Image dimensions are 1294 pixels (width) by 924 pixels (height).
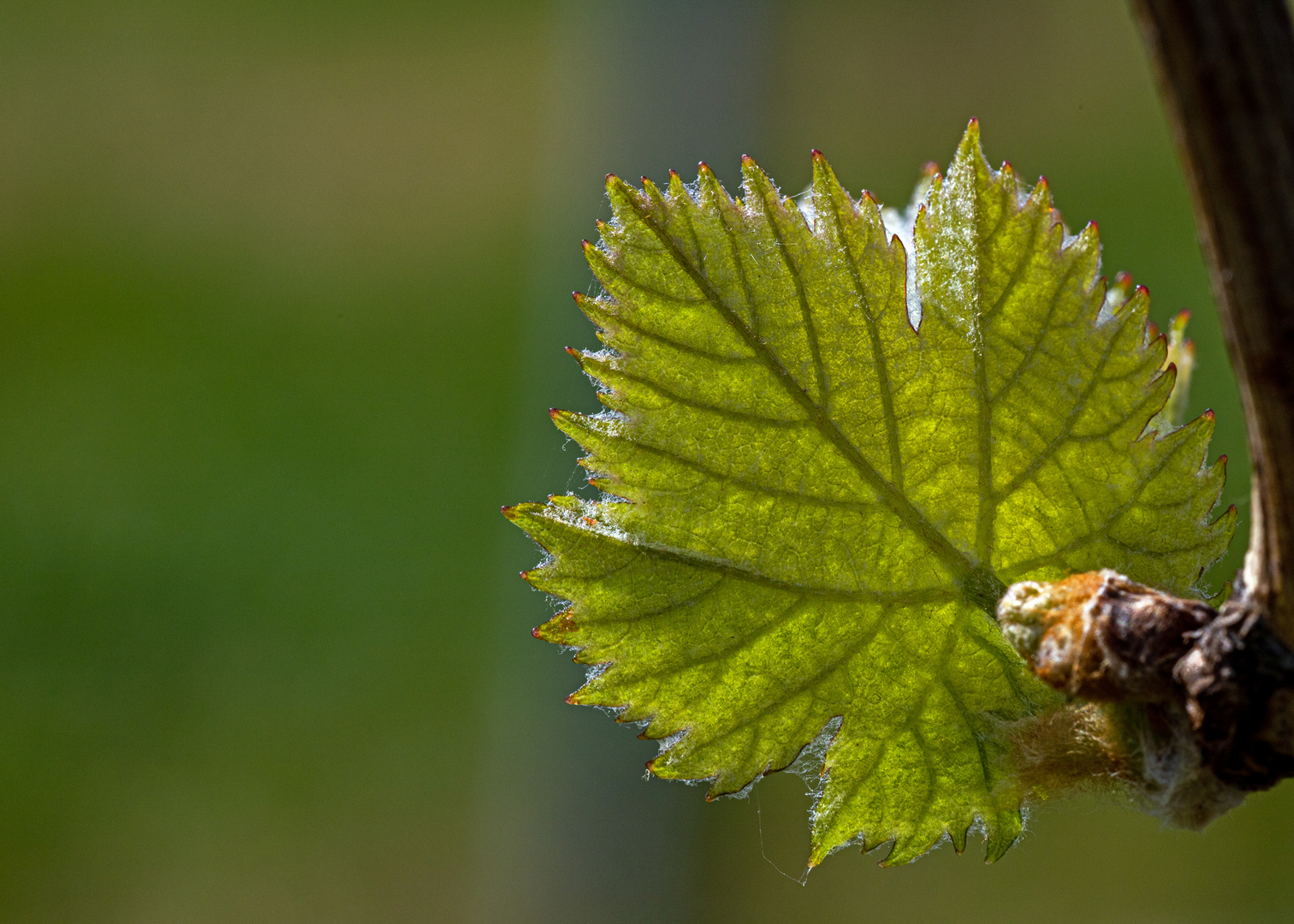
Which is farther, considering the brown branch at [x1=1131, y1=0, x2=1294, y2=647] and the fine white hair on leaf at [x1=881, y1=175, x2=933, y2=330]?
the fine white hair on leaf at [x1=881, y1=175, x2=933, y2=330]

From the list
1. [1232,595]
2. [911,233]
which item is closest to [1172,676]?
[1232,595]

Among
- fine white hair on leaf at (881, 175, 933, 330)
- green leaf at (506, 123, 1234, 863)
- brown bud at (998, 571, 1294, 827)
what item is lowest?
brown bud at (998, 571, 1294, 827)

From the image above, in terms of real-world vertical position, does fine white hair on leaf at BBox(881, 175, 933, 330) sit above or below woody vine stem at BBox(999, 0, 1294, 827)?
above

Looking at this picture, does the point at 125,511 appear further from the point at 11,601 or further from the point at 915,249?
the point at 915,249

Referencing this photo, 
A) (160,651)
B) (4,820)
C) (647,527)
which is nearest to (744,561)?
(647,527)

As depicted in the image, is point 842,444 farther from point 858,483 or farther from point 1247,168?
point 1247,168

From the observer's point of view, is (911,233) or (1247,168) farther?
(911,233)
